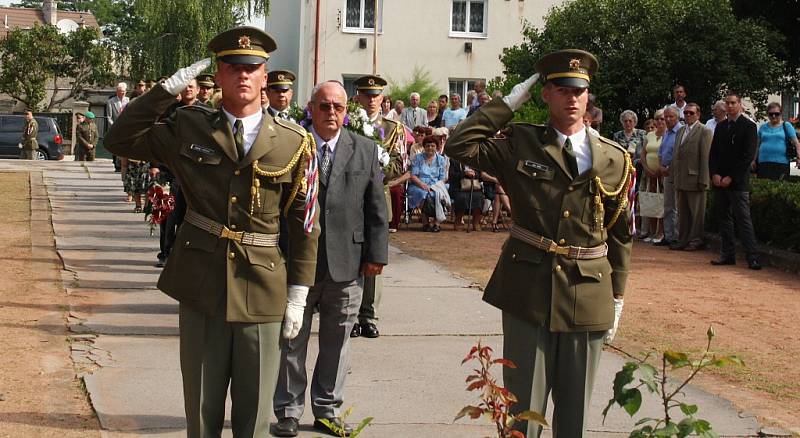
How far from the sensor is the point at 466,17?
43.5 m

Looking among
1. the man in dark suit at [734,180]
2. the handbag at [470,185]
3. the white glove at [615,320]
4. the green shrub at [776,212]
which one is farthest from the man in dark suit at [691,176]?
the white glove at [615,320]

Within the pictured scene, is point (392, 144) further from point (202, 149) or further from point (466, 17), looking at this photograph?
point (466, 17)

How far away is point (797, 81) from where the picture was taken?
28.2 metres

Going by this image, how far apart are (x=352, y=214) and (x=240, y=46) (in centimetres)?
220

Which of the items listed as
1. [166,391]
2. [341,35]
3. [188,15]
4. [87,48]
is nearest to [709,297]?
[166,391]

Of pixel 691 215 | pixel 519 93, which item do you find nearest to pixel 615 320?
pixel 519 93

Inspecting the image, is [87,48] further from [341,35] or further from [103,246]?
[103,246]

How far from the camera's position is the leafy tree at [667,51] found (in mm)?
24875

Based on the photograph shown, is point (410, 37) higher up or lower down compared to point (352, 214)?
higher up

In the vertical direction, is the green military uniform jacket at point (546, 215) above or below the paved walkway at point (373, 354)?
above

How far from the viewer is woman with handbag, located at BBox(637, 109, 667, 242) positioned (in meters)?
17.3

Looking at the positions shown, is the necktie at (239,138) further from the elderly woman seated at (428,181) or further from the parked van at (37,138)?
the parked van at (37,138)

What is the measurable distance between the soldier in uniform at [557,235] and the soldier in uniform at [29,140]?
35.9 m

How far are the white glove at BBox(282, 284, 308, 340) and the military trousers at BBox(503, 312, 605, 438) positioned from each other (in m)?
0.94
